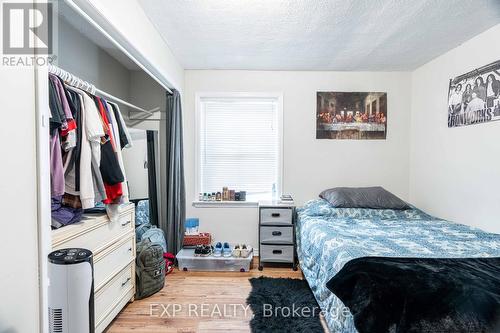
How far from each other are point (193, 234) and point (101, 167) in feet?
5.87

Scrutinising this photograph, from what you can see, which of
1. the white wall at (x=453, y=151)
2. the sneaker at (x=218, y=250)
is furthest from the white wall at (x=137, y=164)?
the white wall at (x=453, y=151)

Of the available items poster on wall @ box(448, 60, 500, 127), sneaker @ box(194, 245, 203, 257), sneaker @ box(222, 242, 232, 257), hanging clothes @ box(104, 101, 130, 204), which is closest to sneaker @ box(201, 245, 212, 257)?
sneaker @ box(194, 245, 203, 257)

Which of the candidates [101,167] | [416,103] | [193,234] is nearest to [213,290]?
[193,234]

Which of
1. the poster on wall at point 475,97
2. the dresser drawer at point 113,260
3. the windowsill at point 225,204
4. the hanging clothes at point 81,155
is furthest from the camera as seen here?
the windowsill at point 225,204

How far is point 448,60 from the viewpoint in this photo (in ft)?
9.20

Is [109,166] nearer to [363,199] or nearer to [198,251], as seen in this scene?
[198,251]

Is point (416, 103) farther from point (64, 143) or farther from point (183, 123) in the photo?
point (64, 143)

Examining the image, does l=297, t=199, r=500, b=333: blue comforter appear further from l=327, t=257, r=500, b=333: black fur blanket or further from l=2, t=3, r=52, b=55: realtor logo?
l=2, t=3, r=52, b=55: realtor logo

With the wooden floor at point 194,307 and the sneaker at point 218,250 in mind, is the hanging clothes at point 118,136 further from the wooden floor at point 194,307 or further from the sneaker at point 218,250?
the sneaker at point 218,250

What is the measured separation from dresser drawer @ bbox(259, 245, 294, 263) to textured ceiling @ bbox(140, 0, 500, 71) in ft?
7.14

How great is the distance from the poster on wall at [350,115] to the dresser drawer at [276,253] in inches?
58.9

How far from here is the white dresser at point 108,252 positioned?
1.53 meters

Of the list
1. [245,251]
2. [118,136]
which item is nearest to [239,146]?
[245,251]

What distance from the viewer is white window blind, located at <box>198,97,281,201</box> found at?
3.47 metres
